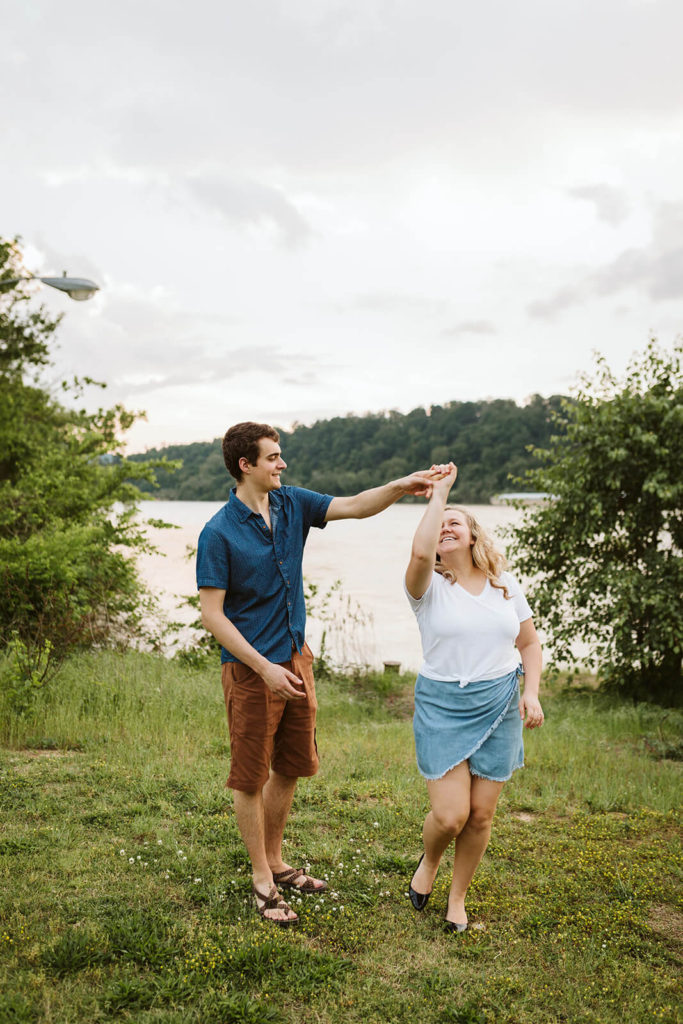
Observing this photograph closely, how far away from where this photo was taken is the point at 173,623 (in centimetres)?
1252

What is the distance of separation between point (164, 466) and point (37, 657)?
4.97 meters

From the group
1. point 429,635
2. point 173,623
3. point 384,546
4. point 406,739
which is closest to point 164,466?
point 173,623

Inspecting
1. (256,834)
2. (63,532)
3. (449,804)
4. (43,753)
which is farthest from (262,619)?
(63,532)

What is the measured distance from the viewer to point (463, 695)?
3.60m

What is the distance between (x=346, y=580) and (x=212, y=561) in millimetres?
25711

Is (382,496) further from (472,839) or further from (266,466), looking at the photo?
(472,839)

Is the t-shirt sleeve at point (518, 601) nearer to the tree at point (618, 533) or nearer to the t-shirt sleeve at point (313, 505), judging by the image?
the t-shirt sleeve at point (313, 505)

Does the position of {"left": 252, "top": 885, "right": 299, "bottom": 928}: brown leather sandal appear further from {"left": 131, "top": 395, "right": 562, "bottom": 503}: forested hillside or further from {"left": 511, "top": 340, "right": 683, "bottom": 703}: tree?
{"left": 131, "top": 395, "right": 562, "bottom": 503}: forested hillside

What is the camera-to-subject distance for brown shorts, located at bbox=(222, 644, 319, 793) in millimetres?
3547

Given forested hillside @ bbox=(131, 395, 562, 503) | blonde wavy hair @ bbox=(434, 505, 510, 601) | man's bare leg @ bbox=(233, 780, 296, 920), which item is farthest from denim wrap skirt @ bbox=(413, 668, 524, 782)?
forested hillside @ bbox=(131, 395, 562, 503)

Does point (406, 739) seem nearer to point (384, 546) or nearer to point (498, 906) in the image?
point (498, 906)

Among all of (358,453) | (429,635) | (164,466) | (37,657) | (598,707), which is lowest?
(598,707)

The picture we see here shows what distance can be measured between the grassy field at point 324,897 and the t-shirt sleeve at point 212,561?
1549 mm

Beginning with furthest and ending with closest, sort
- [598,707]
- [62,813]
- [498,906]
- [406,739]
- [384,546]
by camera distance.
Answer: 1. [384,546]
2. [598,707]
3. [406,739]
4. [62,813]
5. [498,906]
